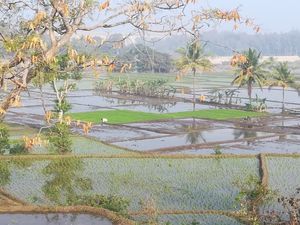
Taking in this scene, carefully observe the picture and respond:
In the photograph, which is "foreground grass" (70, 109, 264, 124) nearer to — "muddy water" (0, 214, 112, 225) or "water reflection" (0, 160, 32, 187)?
"water reflection" (0, 160, 32, 187)

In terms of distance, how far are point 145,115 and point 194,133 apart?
5618mm

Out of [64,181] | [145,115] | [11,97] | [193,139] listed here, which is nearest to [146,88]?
[145,115]

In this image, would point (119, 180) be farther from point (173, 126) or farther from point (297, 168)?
point (173, 126)

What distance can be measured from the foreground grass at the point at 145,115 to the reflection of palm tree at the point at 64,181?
1301 cm

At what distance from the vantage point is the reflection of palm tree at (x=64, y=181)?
983 centimetres

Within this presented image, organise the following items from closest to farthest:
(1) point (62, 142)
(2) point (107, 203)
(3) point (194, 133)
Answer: (2) point (107, 203) → (1) point (62, 142) → (3) point (194, 133)

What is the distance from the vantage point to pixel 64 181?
10.6m

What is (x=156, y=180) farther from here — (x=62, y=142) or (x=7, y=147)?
(x=7, y=147)

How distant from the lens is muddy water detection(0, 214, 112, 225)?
794 centimetres

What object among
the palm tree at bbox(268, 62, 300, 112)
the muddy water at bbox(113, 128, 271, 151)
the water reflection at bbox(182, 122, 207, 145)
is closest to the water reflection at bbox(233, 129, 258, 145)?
the muddy water at bbox(113, 128, 271, 151)

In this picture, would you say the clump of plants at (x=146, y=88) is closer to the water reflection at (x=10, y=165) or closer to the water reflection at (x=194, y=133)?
the water reflection at (x=194, y=133)

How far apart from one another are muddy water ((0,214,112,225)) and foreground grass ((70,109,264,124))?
15887 millimetres

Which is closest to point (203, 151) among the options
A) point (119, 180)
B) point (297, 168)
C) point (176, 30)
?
point (297, 168)

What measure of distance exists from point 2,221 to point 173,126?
52.3 feet
